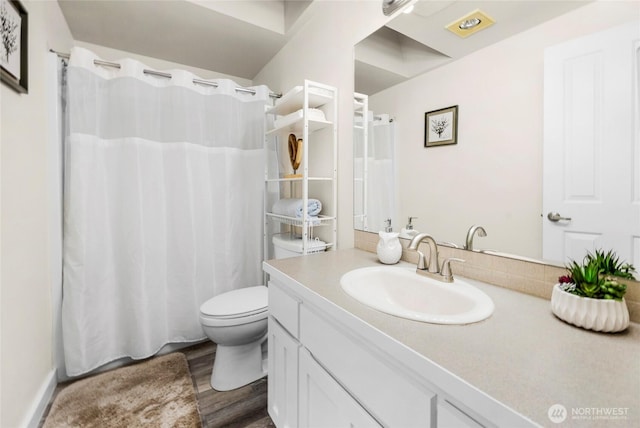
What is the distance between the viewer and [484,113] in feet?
3.20

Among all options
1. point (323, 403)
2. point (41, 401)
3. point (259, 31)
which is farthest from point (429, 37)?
point (41, 401)

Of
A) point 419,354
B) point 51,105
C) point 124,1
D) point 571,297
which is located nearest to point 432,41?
point 571,297

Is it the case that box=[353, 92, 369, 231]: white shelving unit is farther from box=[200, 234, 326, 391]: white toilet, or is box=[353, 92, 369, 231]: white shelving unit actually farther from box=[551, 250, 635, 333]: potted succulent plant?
box=[551, 250, 635, 333]: potted succulent plant

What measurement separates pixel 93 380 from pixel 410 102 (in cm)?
229

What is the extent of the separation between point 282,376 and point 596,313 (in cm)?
102

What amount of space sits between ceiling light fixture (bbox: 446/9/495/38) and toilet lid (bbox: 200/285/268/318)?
1.58 metres

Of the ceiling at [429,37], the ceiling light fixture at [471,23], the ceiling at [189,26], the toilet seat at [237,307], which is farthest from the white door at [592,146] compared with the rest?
the ceiling at [189,26]

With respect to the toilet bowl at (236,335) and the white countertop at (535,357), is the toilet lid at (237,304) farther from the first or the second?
the white countertop at (535,357)

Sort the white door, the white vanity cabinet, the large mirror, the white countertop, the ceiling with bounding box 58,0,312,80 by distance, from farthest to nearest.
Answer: the ceiling with bounding box 58,0,312,80
the large mirror
the white door
the white vanity cabinet
the white countertop

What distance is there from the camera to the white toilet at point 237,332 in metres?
1.49

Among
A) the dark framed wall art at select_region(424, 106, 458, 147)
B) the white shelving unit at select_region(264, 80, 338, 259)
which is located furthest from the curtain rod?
the dark framed wall art at select_region(424, 106, 458, 147)

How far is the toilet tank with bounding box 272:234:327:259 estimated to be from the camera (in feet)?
5.51

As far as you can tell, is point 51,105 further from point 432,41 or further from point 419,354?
point 419,354

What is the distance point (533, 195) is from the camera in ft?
2.84
